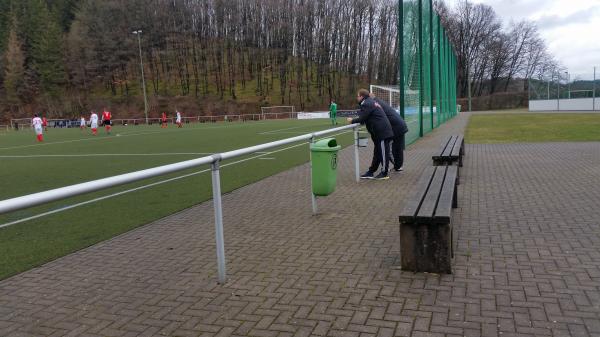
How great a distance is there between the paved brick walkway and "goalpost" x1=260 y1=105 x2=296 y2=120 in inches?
2267

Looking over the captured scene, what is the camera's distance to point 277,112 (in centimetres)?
7012

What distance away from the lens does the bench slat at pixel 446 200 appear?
4445 mm

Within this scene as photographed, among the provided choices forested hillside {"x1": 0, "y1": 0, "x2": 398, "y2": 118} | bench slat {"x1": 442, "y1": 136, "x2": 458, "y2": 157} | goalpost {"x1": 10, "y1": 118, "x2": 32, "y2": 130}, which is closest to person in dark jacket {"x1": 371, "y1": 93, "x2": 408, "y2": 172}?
bench slat {"x1": 442, "y1": 136, "x2": 458, "y2": 157}

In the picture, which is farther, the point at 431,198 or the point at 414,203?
the point at 431,198

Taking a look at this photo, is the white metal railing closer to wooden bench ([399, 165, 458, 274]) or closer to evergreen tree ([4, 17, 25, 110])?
wooden bench ([399, 165, 458, 274])

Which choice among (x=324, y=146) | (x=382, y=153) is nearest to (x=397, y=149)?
(x=382, y=153)

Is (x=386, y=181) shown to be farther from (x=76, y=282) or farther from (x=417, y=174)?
(x=76, y=282)

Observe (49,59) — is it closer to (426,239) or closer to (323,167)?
(323,167)

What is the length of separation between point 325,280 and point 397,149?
Answer: 21.4ft

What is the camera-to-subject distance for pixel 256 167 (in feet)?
43.3

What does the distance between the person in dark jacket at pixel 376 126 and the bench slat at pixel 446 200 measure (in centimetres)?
300

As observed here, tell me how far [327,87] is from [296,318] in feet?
254

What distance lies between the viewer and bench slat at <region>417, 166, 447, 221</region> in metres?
4.52

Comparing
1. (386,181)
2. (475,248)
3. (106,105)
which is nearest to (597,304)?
(475,248)
